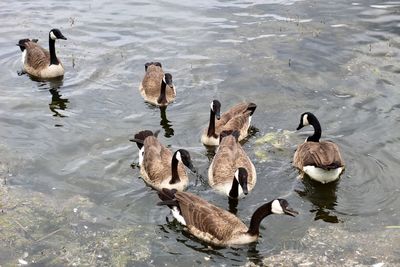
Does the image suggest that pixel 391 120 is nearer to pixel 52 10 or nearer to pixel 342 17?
pixel 342 17

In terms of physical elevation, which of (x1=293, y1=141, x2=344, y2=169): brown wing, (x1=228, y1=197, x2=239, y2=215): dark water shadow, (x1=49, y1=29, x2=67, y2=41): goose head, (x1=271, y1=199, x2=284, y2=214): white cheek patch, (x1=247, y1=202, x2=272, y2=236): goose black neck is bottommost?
(x1=228, y1=197, x2=239, y2=215): dark water shadow

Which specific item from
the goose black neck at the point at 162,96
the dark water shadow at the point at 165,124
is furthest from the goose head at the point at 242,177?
the goose black neck at the point at 162,96

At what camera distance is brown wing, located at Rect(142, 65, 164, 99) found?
1503 cm

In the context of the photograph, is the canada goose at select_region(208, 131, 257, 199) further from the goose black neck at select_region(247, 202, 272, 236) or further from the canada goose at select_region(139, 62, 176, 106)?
the canada goose at select_region(139, 62, 176, 106)

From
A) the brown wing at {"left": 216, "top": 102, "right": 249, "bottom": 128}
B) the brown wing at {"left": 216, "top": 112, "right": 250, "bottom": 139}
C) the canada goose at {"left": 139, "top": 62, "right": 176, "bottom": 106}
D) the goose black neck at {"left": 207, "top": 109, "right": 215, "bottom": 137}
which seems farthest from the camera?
the canada goose at {"left": 139, "top": 62, "right": 176, "bottom": 106}

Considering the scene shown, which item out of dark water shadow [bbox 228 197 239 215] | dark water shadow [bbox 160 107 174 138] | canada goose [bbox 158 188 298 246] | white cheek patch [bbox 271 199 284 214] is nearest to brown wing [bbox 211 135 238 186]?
dark water shadow [bbox 228 197 239 215]

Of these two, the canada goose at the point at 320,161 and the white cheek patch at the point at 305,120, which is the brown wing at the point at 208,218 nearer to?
the canada goose at the point at 320,161

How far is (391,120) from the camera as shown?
44.3 feet

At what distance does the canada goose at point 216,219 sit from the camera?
31.7 ft

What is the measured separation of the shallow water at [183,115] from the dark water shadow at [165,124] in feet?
0.16

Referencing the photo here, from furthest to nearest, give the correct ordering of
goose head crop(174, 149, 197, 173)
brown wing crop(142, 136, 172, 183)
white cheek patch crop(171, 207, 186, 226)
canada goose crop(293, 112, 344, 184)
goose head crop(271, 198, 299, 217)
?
brown wing crop(142, 136, 172, 183) → canada goose crop(293, 112, 344, 184) → goose head crop(174, 149, 197, 173) → white cheek patch crop(171, 207, 186, 226) → goose head crop(271, 198, 299, 217)

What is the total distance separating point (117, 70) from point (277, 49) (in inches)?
188

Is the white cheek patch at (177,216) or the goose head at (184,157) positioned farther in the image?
the goose head at (184,157)

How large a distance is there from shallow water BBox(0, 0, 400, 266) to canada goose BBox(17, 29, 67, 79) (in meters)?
0.29
